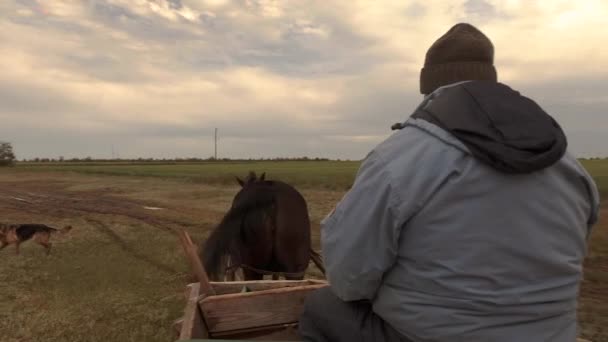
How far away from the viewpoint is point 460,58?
1.87 meters

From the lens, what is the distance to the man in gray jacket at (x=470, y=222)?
1.48 metres

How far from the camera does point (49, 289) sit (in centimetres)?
715

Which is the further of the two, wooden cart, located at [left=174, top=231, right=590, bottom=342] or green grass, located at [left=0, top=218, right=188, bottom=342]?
green grass, located at [left=0, top=218, right=188, bottom=342]

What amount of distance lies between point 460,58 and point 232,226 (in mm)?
2867

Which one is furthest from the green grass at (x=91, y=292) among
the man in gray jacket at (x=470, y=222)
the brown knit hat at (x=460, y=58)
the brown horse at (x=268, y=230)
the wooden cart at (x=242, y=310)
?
the brown knit hat at (x=460, y=58)

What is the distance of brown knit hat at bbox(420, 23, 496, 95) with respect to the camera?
1861mm

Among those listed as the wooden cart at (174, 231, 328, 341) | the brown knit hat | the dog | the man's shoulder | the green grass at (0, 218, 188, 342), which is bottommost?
the green grass at (0, 218, 188, 342)

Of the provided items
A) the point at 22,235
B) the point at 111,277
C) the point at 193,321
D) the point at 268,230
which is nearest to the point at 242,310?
the point at 193,321

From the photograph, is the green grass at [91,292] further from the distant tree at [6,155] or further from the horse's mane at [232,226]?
the distant tree at [6,155]

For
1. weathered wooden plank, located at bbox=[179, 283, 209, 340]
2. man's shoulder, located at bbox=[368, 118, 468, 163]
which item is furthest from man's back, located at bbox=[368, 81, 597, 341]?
weathered wooden plank, located at bbox=[179, 283, 209, 340]

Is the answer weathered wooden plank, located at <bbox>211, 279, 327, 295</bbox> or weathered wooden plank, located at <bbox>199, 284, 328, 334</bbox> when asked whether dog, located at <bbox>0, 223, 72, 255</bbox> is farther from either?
weathered wooden plank, located at <bbox>199, 284, 328, 334</bbox>

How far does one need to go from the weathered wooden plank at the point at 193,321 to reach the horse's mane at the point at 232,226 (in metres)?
1.35

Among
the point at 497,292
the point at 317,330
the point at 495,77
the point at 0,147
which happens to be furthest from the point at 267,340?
the point at 0,147

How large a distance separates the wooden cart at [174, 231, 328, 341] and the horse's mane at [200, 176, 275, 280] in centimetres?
123
